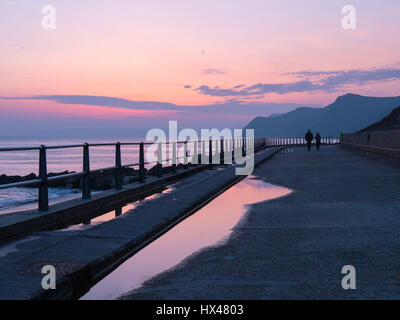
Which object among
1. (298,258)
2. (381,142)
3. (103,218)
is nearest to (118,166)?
(103,218)

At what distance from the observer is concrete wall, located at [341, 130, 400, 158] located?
101 feet

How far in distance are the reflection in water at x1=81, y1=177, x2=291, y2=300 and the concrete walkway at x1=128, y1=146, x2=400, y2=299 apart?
0.75 feet

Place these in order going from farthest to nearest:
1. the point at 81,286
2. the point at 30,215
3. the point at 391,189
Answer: the point at 391,189
the point at 30,215
the point at 81,286

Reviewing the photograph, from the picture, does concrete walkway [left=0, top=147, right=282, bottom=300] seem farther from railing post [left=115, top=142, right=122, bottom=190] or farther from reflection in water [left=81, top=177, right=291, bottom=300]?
railing post [left=115, top=142, right=122, bottom=190]

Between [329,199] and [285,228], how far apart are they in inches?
180

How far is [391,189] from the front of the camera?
1664cm

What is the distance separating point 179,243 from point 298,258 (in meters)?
2.10

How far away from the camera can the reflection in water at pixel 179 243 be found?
6.42 metres

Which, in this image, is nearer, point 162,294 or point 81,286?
point 162,294

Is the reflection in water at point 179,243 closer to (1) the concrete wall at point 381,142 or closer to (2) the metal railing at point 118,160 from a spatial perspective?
(2) the metal railing at point 118,160

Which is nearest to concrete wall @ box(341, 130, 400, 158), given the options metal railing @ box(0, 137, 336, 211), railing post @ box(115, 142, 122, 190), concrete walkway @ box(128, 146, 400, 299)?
metal railing @ box(0, 137, 336, 211)
